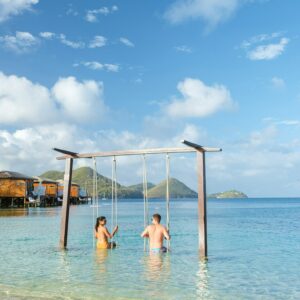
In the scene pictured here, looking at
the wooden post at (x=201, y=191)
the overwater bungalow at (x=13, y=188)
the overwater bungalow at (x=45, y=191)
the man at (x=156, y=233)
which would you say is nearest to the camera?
the wooden post at (x=201, y=191)

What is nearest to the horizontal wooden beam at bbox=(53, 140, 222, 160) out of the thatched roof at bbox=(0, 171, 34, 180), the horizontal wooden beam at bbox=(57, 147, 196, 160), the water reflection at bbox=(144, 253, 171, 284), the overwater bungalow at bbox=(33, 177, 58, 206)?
the horizontal wooden beam at bbox=(57, 147, 196, 160)

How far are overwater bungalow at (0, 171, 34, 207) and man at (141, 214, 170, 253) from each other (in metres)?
60.4

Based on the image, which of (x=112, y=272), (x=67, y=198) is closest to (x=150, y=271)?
(x=112, y=272)

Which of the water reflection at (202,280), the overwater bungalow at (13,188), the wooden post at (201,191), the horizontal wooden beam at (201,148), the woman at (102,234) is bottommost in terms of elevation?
the water reflection at (202,280)

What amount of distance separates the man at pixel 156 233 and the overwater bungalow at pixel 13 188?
6036cm

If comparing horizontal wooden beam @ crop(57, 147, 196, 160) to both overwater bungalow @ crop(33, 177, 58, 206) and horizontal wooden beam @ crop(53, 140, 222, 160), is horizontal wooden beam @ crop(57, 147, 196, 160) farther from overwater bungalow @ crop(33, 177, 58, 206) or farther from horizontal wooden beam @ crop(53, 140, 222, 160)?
overwater bungalow @ crop(33, 177, 58, 206)

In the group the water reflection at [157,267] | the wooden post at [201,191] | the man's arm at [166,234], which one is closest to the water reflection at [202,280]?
the water reflection at [157,267]

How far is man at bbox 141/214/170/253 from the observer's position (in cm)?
1359

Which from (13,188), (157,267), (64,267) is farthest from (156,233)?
(13,188)

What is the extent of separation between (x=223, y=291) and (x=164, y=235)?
417cm

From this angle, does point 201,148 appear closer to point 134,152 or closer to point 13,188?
point 134,152

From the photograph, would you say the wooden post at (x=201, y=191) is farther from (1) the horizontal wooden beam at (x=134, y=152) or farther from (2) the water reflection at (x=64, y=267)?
(2) the water reflection at (x=64, y=267)

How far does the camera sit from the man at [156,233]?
13586mm

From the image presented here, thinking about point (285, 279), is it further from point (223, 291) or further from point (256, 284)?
point (223, 291)
